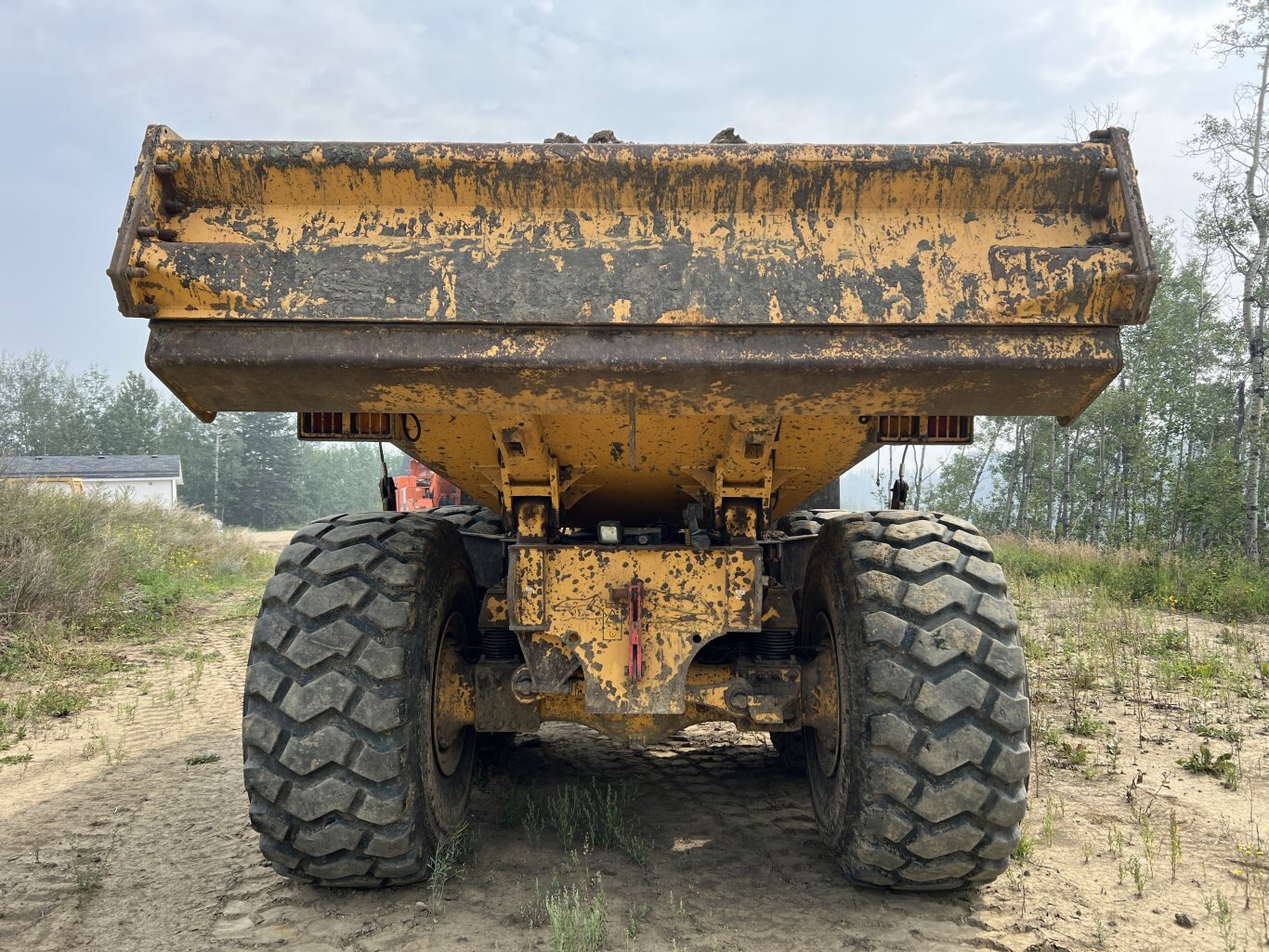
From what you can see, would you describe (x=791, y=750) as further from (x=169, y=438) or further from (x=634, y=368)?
(x=169, y=438)

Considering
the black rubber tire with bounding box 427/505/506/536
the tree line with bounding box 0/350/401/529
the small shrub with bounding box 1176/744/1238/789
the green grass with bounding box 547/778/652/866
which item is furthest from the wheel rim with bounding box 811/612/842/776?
the tree line with bounding box 0/350/401/529

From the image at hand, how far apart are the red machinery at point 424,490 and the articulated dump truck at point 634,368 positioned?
10.4 feet

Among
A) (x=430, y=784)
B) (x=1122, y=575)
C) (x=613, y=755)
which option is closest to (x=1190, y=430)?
(x=1122, y=575)

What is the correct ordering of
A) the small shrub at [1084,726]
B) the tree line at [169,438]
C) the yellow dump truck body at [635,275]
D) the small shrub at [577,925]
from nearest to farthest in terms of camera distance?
the yellow dump truck body at [635,275] → the small shrub at [577,925] → the small shrub at [1084,726] → the tree line at [169,438]

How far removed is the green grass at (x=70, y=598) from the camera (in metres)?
6.87

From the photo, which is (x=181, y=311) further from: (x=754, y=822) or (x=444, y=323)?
(x=754, y=822)

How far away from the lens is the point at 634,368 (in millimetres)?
2209

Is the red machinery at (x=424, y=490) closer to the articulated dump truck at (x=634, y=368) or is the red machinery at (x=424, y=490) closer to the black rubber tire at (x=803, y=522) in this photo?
the black rubber tire at (x=803, y=522)

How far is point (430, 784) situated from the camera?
3.04m

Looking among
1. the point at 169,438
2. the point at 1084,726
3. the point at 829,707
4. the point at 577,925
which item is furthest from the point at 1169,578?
the point at 169,438

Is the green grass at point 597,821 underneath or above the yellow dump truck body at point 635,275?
underneath

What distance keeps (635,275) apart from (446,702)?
6.05ft

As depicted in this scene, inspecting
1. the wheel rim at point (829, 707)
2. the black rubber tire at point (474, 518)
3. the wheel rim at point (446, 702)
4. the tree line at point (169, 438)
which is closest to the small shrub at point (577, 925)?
the wheel rim at point (446, 702)

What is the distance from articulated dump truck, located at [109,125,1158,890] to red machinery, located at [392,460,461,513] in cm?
317
